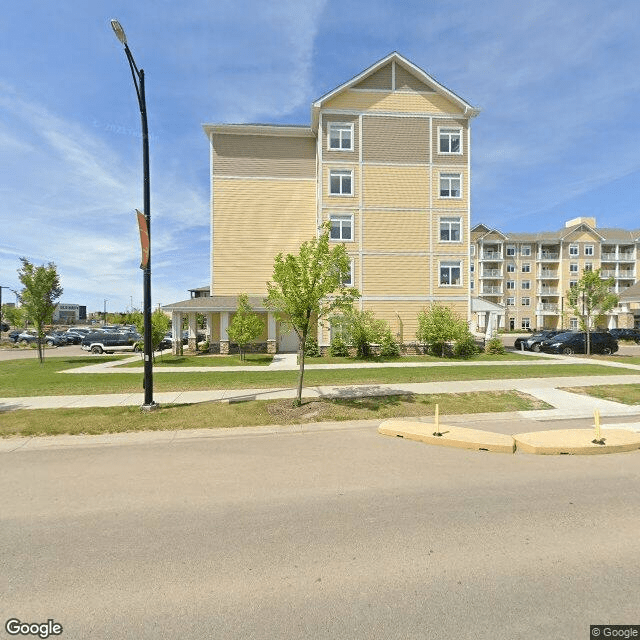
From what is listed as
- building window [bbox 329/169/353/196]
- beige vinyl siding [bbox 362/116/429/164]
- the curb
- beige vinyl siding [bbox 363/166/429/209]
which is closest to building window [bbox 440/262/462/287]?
beige vinyl siding [bbox 363/166/429/209]

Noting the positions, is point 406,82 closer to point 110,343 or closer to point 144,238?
point 144,238

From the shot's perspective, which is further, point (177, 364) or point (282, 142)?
point (282, 142)

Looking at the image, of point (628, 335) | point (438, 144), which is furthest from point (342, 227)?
point (628, 335)

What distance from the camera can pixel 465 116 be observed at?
930 inches

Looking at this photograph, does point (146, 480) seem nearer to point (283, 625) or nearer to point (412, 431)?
point (283, 625)

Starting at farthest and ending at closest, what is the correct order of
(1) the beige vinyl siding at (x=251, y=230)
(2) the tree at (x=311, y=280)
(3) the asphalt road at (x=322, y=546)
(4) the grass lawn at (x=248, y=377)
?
(1) the beige vinyl siding at (x=251, y=230) → (4) the grass lawn at (x=248, y=377) → (2) the tree at (x=311, y=280) → (3) the asphalt road at (x=322, y=546)

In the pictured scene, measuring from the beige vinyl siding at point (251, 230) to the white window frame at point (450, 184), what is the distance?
9.88 metres

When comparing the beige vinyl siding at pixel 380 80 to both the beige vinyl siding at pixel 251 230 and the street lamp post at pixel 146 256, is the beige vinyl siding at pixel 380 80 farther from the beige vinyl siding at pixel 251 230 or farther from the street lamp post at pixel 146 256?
the street lamp post at pixel 146 256

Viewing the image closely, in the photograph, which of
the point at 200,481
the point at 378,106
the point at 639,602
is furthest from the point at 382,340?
the point at 639,602

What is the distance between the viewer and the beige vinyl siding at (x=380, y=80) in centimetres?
2330

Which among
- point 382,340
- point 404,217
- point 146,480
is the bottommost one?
point 146,480

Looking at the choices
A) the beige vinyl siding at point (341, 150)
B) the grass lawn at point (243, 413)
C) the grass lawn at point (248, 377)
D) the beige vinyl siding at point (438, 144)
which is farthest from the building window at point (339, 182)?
the grass lawn at point (243, 413)

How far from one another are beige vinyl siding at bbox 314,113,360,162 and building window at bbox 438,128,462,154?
19.3ft

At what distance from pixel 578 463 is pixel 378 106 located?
79.7ft
